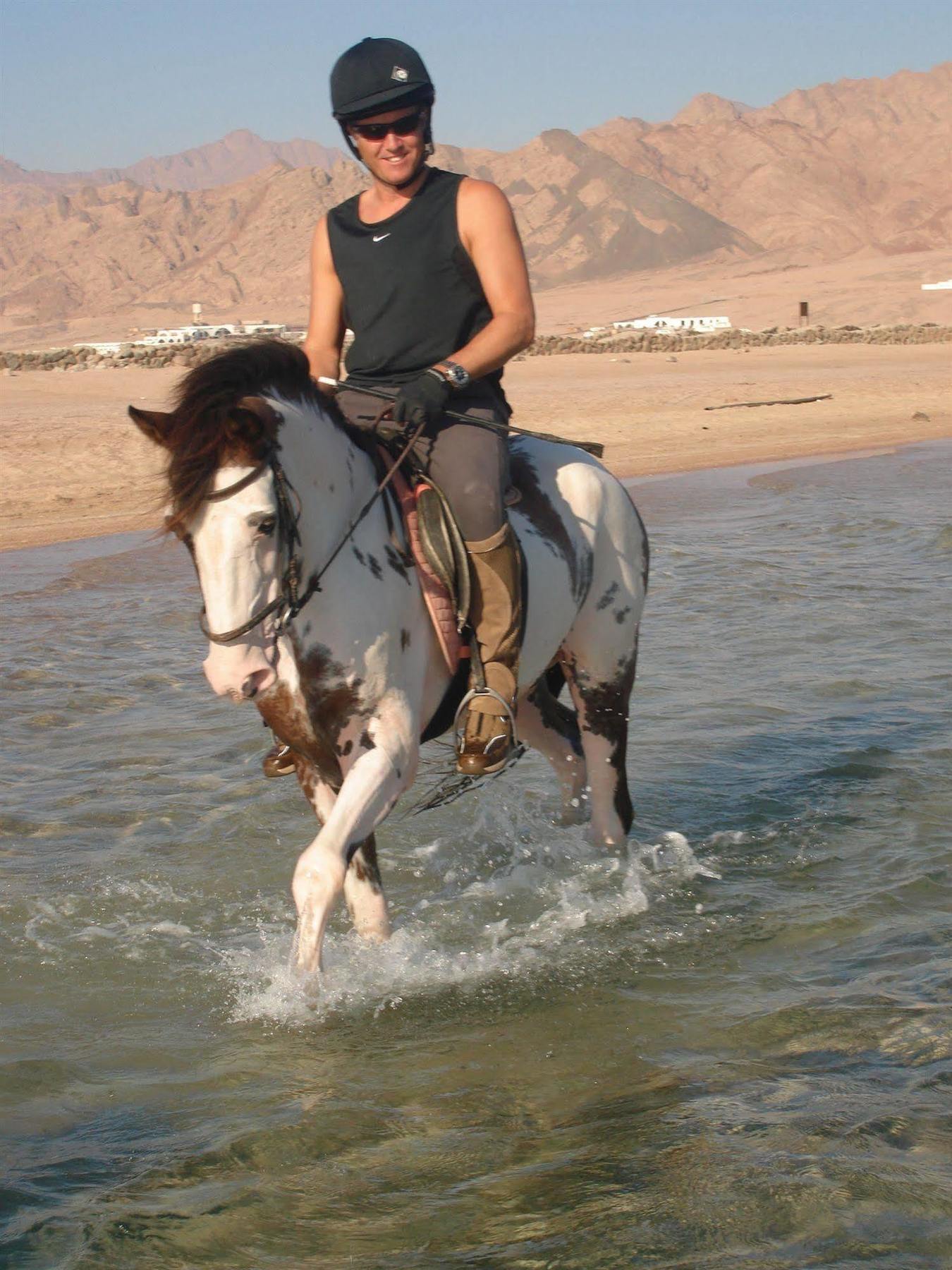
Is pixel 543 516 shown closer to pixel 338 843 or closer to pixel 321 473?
pixel 321 473

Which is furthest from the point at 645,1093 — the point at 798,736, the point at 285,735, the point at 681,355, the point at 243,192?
the point at 243,192

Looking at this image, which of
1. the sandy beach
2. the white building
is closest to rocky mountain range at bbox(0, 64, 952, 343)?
the white building

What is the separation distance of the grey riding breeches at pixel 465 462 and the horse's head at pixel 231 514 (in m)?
0.82

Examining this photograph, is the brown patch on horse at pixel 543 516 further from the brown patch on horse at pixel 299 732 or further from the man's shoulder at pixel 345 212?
the brown patch on horse at pixel 299 732

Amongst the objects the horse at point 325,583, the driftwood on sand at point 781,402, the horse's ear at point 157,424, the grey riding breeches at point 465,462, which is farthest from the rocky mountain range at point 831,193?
the horse's ear at point 157,424

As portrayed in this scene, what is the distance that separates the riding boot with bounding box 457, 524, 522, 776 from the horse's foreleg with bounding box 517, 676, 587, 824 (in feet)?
4.03

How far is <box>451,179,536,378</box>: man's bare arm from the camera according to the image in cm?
500

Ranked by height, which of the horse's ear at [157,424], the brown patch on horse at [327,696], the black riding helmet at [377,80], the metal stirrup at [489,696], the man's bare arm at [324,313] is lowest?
the metal stirrup at [489,696]

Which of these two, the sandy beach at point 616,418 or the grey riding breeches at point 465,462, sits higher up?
the grey riding breeches at point 465,462

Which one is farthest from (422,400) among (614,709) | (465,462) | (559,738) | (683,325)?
(683,325)

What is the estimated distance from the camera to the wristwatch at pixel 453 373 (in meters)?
4.90

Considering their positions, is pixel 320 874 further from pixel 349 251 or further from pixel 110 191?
pixel 110 191

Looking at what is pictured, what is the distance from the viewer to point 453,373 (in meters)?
4.91

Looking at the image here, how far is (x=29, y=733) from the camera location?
855cm
